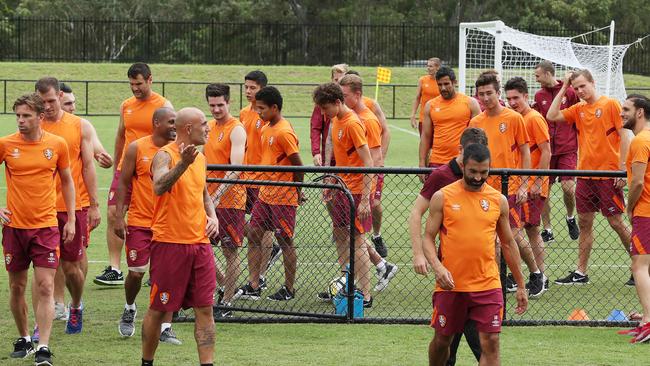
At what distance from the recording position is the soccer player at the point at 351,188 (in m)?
→ 10.4

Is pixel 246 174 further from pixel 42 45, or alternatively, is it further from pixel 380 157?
pixel 42 45

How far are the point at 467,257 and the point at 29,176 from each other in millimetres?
3256

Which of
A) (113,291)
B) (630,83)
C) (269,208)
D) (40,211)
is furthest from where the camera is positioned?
(630,83)

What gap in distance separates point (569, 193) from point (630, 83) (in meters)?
32.8

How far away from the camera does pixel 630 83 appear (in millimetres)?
45531

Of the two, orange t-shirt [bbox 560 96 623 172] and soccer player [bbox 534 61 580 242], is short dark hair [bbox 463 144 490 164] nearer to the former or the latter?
orange t-shirt [bbox 560 96 623 172]

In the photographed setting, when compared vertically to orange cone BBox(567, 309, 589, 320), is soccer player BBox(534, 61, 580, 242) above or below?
above

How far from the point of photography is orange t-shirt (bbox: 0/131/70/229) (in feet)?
27.4

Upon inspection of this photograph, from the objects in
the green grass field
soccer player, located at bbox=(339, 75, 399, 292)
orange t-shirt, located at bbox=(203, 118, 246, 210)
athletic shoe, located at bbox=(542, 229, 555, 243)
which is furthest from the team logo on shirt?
athletic shoe, located at bbox=(542, 229, 555, 243)

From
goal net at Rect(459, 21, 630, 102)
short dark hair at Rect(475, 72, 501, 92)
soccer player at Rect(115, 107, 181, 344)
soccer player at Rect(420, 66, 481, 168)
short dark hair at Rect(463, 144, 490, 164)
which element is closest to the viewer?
short dark hair at Rect(463, 144, 490, 164)

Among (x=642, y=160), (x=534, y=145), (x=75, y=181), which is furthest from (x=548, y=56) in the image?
(x=75, y=181)

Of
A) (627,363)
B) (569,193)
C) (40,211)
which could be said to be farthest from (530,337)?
(569,193)

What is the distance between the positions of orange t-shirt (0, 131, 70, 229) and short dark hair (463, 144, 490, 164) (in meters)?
3.10

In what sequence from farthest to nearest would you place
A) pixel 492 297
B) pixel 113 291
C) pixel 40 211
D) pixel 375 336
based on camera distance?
pixel 113 291
pixel 375 336
pixel 40 211
pixel 492 297
